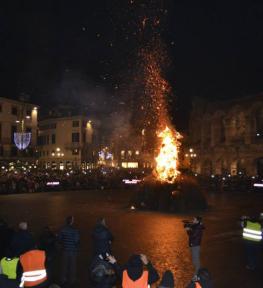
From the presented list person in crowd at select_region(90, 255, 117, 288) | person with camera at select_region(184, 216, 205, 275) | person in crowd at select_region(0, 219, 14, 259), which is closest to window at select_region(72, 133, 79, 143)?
person in crowd at select_region(0, 219, 14, 259)

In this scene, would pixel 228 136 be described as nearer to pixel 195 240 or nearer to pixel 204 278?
pixel 195 240

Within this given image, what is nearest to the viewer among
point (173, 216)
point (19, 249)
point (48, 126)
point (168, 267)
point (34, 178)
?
point (19, 249)

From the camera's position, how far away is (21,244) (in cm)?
862

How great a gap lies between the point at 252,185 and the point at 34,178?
21525mm

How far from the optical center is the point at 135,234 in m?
15.8

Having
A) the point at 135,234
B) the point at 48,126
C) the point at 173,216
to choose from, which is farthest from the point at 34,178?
the point at 48,126

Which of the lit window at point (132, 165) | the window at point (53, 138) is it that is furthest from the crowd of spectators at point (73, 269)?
the window at point (53, 138)

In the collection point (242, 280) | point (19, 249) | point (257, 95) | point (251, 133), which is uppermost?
point (257, 95)

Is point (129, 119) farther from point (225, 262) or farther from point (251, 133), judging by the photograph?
point (225, 262)

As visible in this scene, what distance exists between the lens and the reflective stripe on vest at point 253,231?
10195mm

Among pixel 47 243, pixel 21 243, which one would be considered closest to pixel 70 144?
pixel 47 243

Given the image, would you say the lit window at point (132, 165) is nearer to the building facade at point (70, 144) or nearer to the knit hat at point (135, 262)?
the building facade at point (70, 144)

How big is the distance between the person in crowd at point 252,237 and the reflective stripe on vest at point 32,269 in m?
5.79

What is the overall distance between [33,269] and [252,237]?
6009mm
